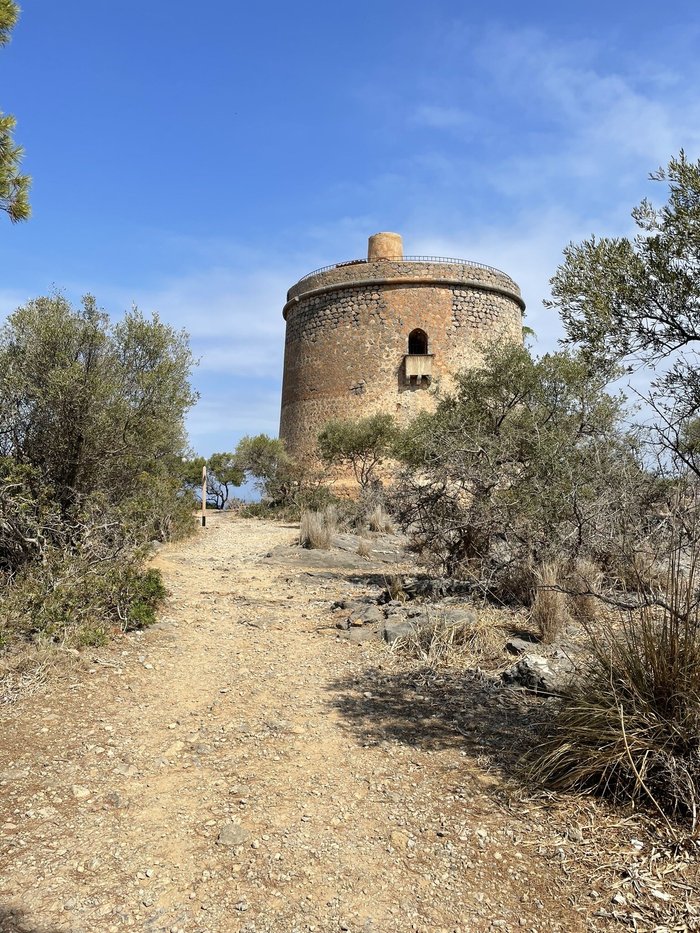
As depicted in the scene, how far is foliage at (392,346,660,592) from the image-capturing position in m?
6.42

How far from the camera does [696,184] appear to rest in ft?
11.6

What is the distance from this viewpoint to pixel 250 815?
120 inches

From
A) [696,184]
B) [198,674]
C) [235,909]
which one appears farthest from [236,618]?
[696,184]

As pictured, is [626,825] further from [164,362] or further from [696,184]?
[164,362]

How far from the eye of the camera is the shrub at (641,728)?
114 inches

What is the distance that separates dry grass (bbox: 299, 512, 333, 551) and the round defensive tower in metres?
10.1

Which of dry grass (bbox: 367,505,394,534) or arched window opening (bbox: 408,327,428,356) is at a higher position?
arched window opening (bbox: 408,327,428,356)

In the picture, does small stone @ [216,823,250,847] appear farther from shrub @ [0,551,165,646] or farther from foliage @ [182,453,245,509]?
foliage @ [182,453,245,509]

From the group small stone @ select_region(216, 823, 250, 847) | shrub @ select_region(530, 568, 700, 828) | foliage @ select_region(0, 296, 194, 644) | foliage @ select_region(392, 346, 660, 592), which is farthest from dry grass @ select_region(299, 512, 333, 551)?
small stone @ select_region(216, 823, 250, 847)

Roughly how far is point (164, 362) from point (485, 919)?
273 inches

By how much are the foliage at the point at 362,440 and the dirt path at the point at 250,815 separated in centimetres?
1336

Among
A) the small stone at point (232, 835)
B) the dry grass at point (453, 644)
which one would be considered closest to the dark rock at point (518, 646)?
the dry grass at point (453, 644)

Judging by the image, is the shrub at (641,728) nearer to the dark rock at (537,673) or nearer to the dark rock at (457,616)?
the dark rock at (537,673)

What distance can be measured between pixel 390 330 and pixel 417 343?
1.37 metres
